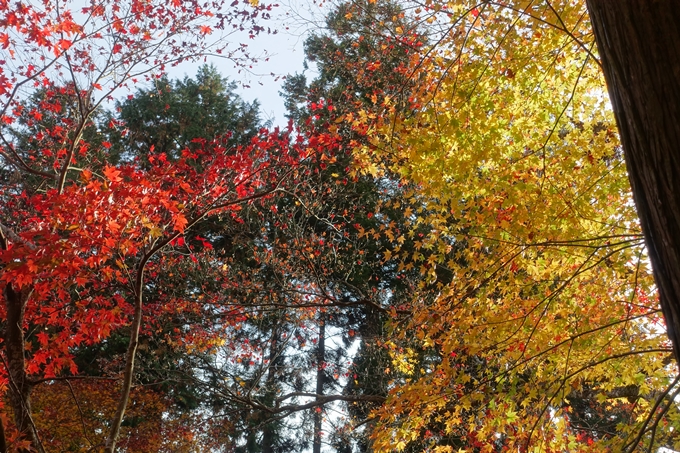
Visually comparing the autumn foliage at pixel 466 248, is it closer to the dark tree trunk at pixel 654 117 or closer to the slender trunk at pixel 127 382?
the slender trunk at pixel 127 382

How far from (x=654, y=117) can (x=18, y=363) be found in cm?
512

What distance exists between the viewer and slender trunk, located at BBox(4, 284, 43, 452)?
4.44m

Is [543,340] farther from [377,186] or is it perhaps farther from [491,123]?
[377,186]

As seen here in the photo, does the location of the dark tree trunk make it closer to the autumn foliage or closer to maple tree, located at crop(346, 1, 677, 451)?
the autumn foliage

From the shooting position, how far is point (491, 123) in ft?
16.6

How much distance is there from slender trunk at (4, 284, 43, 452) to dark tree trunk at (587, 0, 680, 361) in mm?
4849

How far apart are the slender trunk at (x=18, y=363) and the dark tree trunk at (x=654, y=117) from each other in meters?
4.85

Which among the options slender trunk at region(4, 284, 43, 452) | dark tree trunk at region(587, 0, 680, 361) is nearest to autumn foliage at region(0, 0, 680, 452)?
slender trunk at region(4, 284, 43, 452)

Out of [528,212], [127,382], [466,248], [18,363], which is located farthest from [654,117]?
[466,248]

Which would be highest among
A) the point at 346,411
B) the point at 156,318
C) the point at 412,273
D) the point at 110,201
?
the point at 412,273

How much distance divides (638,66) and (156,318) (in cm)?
1201

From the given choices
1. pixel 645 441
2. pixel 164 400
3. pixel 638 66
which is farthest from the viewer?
pixel 164 400

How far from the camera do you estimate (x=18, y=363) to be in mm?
4578

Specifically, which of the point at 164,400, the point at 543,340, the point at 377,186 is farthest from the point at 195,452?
the point at 543,340
